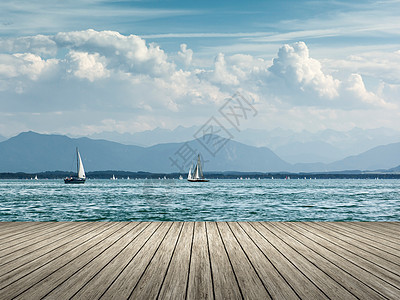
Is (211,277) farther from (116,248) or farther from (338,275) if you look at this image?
(116,248)

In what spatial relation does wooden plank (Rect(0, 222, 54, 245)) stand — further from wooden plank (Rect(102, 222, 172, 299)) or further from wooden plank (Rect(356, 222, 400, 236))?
wooden plank (Rect(356, 222, 400, 236))

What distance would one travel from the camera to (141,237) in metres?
6.52

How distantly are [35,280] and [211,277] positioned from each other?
159cm

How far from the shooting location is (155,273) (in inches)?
168

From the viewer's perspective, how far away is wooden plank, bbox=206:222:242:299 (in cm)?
Result: 361

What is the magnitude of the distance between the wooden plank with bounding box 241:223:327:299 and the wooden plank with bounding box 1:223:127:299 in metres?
2.06

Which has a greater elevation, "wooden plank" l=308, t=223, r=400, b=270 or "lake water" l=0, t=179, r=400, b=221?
"wooden plank" l=308, t=223, r=400, b=270

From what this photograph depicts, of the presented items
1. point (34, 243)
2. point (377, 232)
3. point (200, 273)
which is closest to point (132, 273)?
point (200, 273)

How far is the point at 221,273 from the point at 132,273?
0.85 metres

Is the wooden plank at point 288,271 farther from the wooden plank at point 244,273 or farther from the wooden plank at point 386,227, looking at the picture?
the wooden plank at point 386,227

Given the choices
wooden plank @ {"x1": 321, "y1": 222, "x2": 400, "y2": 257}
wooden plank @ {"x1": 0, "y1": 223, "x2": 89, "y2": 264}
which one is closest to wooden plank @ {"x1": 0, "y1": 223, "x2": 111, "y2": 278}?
wooden plank @ {"x1": 0, "y1": 223, "x2": 89, "y2": 264}

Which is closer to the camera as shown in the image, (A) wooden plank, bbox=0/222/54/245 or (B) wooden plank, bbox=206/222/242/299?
(B) wooden plank, bbox=206/222/242/299

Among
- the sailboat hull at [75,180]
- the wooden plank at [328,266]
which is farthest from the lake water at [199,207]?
the sailboat hull at [75,180]

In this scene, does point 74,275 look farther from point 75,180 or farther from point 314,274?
point 75,180
